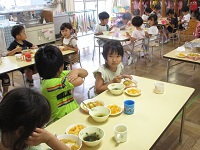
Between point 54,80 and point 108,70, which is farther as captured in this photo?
point 108,70

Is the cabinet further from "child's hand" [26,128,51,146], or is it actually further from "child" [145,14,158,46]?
"child's hand" [26,128,51,146]

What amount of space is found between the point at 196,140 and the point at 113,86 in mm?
1134

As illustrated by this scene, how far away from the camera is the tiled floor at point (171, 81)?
2232 millimetres

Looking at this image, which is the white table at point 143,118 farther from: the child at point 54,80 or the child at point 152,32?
the child at point 152,32

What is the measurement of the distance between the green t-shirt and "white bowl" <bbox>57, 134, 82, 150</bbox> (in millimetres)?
466

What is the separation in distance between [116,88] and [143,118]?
0.48 meters

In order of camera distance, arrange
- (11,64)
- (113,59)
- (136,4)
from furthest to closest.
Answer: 1. (136,4)
2. (11,64)
3. (113,59)

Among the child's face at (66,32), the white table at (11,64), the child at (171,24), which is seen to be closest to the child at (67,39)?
the child's face at (66,32)

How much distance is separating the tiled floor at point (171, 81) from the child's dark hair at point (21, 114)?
1.59 m

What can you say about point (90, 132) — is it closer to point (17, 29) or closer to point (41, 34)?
point (17, 29)

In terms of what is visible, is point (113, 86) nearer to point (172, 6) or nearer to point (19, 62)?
point (19, 62)

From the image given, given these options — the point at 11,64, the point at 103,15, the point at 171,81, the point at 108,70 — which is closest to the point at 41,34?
the point at 103,15

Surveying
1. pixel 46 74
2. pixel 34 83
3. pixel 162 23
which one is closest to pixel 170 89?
pixel 46 74

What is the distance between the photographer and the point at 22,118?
0.87m
